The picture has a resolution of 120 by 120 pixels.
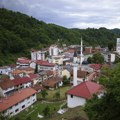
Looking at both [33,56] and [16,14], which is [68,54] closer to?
[33,56]

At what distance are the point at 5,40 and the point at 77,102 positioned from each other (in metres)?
48.2

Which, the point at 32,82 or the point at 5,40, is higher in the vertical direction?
the point at 5,40

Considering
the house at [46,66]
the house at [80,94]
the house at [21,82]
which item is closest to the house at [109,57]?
the house at [46,66]

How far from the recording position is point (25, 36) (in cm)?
7581

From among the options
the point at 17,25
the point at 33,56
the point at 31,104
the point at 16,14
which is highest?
the point at 16,14

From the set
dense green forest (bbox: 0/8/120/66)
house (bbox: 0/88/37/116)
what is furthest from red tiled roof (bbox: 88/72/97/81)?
dense green forest (bbox: 0/8/120/66)

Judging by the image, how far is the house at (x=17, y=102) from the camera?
72.1ft

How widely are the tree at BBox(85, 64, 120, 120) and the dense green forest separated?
4297 centimetres

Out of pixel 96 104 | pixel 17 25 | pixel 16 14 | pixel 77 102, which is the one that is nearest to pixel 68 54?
pixel 17 25

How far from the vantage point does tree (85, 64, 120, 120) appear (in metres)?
10.1

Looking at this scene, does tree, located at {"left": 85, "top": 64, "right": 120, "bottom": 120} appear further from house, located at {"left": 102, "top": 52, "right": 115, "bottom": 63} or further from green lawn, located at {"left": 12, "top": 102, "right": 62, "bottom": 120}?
house, located at {"left": 102, "top": 52, "right": 115, "bottom": 63}

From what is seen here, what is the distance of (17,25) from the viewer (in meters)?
77.9

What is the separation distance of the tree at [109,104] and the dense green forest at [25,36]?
43.0m

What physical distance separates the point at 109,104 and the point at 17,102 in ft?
49.5
